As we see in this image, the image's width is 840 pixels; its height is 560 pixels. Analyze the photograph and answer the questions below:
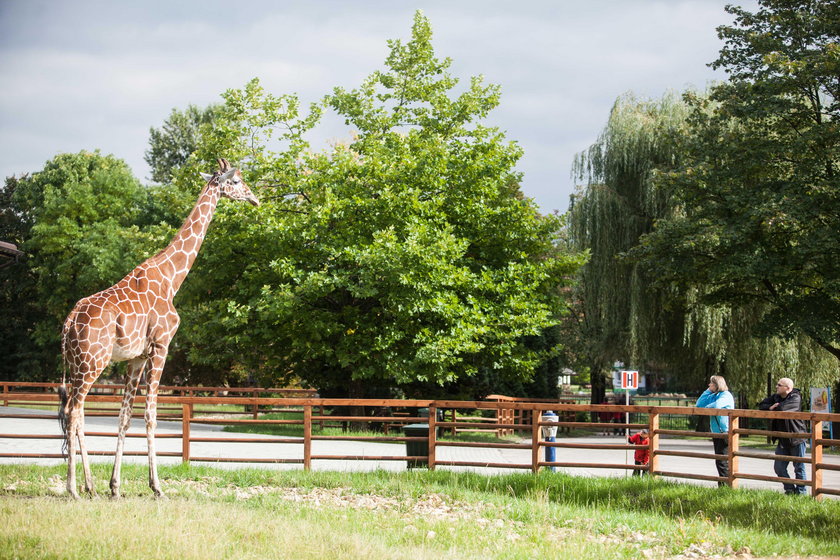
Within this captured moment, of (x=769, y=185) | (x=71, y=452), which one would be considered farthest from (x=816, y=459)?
(x=769, y=185)

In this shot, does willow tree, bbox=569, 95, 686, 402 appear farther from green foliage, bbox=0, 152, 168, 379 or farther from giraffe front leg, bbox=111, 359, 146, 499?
giraffe front leg, bbox=111, 359, 146, 499

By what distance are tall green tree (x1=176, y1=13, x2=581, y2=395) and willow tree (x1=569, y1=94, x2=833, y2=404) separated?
3902 millimetres

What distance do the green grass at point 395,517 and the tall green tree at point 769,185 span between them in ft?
40.4

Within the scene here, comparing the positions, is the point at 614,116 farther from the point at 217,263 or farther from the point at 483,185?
the point at 217,263

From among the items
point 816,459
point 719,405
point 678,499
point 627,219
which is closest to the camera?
point 816,459

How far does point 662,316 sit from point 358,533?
23005 millimetres

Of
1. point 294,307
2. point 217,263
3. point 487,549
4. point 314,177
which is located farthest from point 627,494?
point 217,263

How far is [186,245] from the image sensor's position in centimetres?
1230

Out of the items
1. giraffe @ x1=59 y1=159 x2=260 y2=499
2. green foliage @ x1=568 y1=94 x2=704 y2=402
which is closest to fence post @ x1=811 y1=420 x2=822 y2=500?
giraffe @ x1=59 y1=159 x2=260 y2=499

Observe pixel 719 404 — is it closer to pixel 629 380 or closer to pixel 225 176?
pixel 225 176

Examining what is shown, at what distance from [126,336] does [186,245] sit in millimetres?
1848

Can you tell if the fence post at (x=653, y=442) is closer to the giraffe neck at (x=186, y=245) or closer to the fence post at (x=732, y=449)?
the fence post at (x=732, y=449)

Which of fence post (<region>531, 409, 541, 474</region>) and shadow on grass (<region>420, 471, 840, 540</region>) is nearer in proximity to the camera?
shadow on grass (<region>420, 471, 840, 540</region>)

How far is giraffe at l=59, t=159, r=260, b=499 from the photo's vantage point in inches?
418
